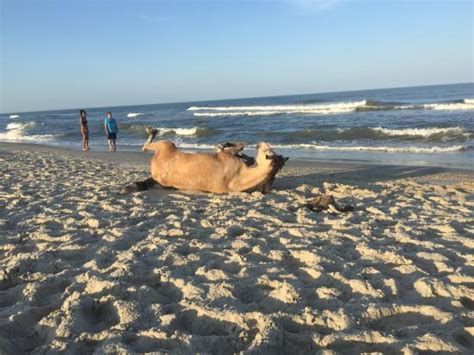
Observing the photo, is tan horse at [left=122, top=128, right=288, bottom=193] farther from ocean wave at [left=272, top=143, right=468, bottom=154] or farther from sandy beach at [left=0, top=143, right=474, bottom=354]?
ocean wave at [left=272, top=143, right=468, bottom=154]

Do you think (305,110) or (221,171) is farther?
(305,110)

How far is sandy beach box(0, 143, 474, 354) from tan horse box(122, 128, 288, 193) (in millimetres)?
292

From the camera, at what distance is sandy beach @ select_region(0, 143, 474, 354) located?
2.88 m

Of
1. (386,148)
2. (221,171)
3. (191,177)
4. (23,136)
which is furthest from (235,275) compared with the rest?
(23,136)

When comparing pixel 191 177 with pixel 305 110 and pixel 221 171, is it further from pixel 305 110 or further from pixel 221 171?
pixel 305 110

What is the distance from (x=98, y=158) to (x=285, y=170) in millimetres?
6746

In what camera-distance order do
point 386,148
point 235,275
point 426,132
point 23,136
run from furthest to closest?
point 23,136 < point 426,132 < point 386,148 < point 235,275

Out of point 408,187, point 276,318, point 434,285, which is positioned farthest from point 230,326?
point 408,187

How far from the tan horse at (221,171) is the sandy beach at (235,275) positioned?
0.96 ft

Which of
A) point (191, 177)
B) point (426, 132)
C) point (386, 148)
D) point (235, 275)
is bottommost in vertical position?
point (386, 148)

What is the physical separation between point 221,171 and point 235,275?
355 centimetres

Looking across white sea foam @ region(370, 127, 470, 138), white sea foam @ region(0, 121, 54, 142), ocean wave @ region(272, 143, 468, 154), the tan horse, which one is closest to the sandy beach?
the tan horse

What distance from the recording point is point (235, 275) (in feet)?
12.7

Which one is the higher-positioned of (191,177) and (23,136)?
(191,177)
